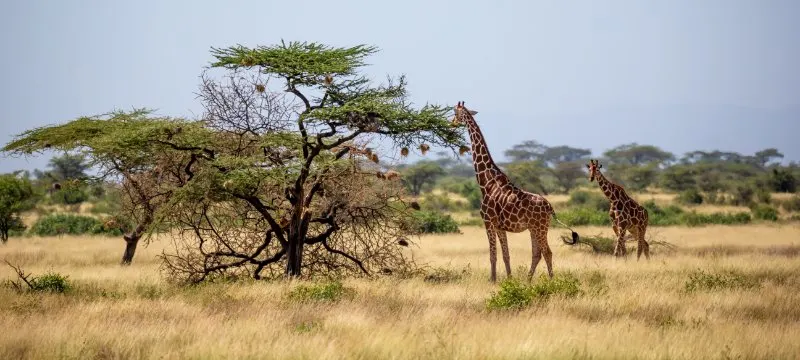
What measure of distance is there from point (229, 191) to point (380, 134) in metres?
2.84

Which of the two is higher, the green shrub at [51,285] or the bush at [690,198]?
the bush at [690,198]

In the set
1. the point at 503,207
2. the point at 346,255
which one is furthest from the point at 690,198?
the point at 346,255

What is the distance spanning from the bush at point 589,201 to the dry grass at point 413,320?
28902 millimetres

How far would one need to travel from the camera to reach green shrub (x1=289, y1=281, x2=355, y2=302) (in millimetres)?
12500

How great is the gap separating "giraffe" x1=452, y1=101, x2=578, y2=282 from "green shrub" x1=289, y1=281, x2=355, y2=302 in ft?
9.46

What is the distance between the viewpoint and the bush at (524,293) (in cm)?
1182

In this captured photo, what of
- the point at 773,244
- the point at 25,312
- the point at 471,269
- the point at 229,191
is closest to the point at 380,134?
the point at 229,191

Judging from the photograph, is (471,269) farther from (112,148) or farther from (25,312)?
(25,312)

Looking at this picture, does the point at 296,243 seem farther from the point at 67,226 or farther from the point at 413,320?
the point at 67,226

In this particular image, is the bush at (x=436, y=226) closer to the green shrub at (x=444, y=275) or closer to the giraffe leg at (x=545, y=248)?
the green shrub at (x=444, y=275)

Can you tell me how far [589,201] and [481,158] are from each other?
34229mm

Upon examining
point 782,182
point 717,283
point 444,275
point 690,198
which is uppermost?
point 782,182

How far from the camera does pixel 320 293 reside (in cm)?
1267

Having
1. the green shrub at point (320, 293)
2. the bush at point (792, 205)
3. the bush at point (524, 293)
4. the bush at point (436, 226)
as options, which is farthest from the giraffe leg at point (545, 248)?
the bush at point (792, 205)
